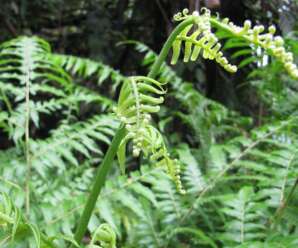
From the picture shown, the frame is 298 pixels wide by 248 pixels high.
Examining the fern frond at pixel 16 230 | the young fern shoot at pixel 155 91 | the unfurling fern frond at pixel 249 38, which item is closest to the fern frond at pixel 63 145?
the fern frond at pixel 16 230

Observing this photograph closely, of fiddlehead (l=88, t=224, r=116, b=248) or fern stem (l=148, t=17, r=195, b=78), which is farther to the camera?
fiddlehead (l=88, t=224, r=116, b=248)

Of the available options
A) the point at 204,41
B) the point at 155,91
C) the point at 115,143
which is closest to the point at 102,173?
the point at 115,143

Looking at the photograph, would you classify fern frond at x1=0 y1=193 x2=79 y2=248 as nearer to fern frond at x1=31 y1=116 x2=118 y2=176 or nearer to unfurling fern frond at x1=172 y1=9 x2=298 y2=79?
unfurling fern frond at x1=172 y1=9 x2=298 y2=79

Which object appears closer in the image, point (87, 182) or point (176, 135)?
point (87, 182)

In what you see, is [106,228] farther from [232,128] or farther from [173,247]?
[232,128]

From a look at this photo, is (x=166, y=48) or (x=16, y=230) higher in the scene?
(x=166, y=48)

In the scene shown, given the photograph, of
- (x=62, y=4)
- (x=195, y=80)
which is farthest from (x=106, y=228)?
(x=62, y=4)

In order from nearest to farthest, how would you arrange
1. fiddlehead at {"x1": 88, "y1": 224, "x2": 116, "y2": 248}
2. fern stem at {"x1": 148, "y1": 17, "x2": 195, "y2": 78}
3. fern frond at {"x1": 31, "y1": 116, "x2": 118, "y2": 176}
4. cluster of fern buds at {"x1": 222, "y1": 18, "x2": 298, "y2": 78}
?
cluster of fern buds at {"x1": 222, "y1": 18, "x2": 298, "y2": 78} → fern stem at {"x1": 148, "y1": 17, "x2": 195, "y2": 78} → fiddlehead at {"x1": 88, "y1": 224, "x2": 116, "y2": 248} → fern frond at {"x1": 31, "y1": 116, "x2": 118, "y2": 176}

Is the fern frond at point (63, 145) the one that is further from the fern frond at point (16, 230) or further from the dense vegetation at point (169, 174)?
the fern frond at point (16, 230)

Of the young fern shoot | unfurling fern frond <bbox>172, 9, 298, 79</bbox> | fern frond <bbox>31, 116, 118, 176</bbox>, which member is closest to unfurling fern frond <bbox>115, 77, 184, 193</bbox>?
the young fern shoot

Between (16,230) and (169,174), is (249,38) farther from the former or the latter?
(16,230)

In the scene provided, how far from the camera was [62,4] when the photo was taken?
13.5ft

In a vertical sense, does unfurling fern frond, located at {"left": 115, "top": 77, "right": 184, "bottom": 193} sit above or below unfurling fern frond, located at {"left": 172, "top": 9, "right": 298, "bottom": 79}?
below

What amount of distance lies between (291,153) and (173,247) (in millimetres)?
498
